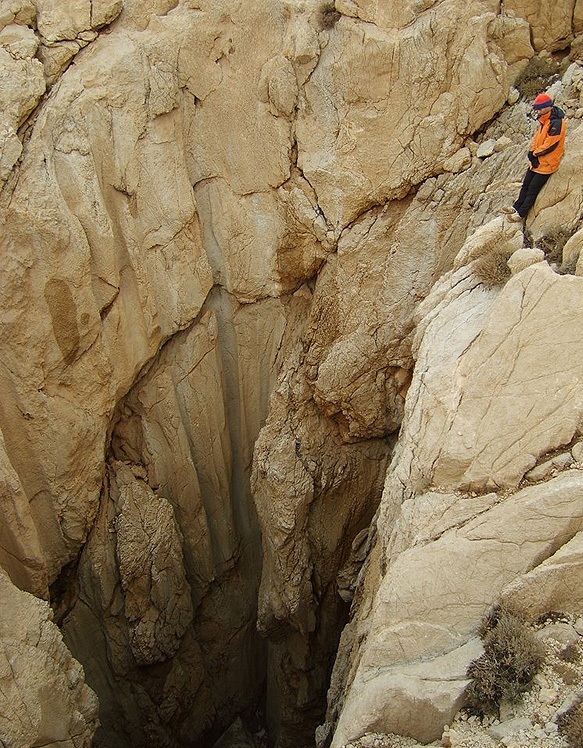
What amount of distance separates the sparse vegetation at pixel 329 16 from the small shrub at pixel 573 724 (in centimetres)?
792

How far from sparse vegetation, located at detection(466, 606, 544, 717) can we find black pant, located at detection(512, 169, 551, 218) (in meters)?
3.97

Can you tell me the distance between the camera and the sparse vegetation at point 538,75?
782cm

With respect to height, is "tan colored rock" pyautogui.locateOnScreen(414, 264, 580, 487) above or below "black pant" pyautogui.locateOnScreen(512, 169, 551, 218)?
below

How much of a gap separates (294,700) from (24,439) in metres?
6.49

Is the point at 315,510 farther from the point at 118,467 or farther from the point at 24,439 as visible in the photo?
the point at 24,439

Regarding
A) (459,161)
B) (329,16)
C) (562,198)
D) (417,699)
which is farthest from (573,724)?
(329,16)

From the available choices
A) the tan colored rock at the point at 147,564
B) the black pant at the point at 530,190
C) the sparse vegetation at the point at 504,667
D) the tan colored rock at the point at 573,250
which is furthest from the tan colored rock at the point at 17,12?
the sparse vegetation at the point at 504,667

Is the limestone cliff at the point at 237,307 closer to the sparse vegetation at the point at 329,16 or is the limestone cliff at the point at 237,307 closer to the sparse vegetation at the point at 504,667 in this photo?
the sparse vegetation at the point at 329,16

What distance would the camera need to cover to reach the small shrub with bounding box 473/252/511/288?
576 cm

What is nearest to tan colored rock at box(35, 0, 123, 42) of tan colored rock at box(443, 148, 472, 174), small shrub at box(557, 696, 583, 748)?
tan colored rock at box(443, 148, 472, 174)

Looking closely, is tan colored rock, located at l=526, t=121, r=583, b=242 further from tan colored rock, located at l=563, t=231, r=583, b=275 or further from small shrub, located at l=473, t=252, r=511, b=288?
tan colored rock, located at l=563, t=231, r=583, b=275

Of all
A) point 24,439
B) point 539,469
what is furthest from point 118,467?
point 539,469

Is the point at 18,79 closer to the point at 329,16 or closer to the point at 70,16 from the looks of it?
the point at 70,16

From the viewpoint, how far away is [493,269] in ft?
19.2
